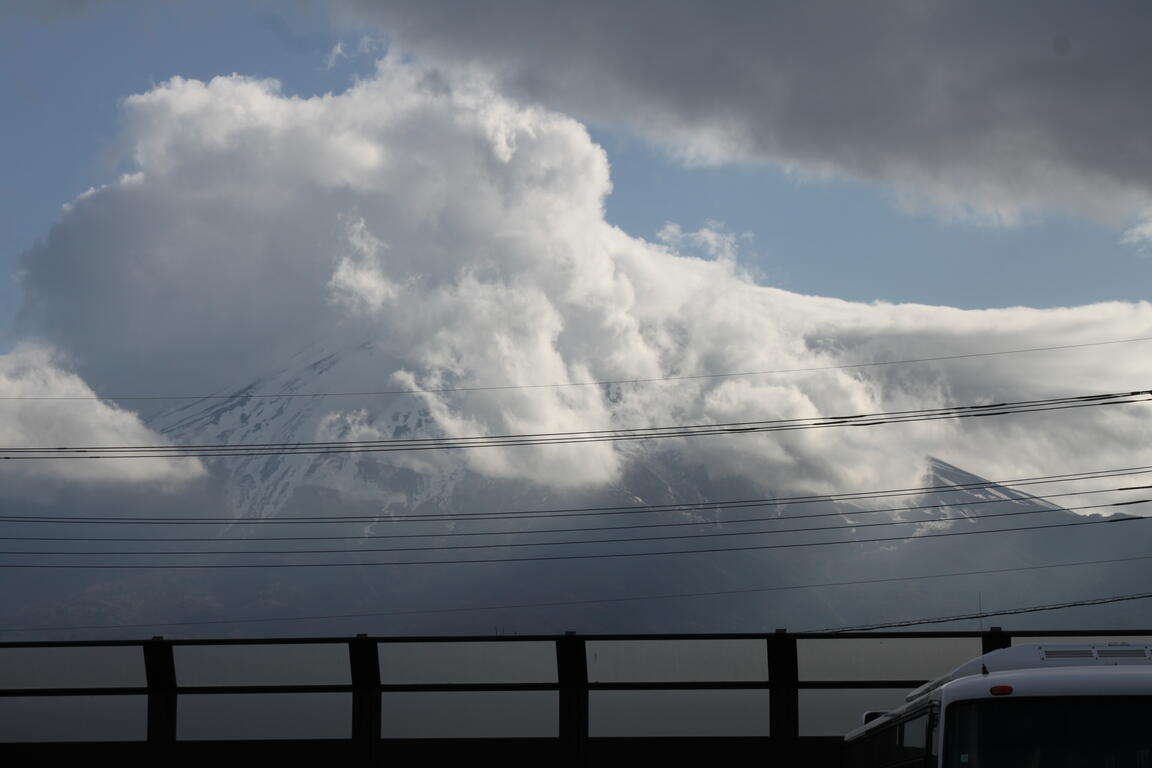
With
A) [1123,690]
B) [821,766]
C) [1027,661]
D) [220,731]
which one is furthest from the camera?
[220,731]

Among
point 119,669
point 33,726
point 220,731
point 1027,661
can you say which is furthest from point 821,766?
point 33,726

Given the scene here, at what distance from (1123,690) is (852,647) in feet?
21.7

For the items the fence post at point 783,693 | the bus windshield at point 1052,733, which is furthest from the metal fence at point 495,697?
the bus windshield at point 1052,733

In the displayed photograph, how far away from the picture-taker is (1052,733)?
10.5 meters

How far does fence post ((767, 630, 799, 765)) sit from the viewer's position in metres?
17.0

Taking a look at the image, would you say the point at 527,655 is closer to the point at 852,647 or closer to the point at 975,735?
the point at 852,647

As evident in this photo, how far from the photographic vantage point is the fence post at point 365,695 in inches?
691

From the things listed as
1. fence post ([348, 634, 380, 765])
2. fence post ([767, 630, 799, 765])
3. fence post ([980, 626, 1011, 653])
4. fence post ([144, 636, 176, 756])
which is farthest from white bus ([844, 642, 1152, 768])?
fence post ([144, 636, 176, 756])

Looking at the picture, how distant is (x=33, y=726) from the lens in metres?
18.3

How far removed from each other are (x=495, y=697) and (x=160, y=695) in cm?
487

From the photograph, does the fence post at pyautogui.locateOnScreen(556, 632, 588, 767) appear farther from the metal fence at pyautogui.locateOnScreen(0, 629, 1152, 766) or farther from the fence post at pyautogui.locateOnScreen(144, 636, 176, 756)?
→ the fence post at pyautogui.locateOnScreen(144, 636, 176, 756)

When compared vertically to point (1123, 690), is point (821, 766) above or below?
below

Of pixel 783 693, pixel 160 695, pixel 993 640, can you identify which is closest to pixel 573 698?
pixel 783 693

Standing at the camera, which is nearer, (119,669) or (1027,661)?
(1027,661)
